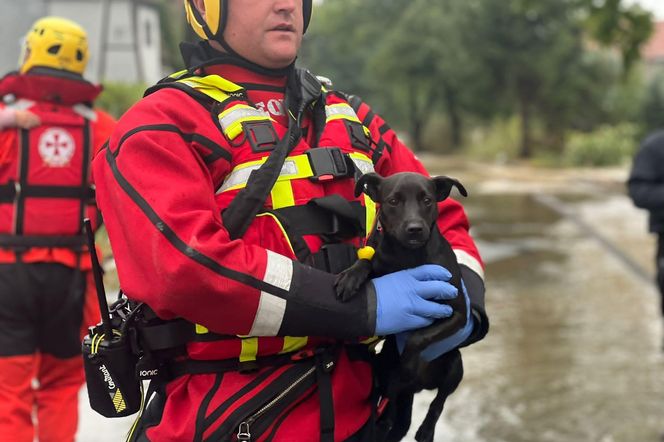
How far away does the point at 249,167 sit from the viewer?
7.00 feet

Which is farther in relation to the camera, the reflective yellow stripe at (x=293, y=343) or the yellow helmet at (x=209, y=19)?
the yellow helmet at (x=209, y=19)

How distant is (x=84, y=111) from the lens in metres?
4.16

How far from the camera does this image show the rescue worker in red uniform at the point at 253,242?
1956 millimetres

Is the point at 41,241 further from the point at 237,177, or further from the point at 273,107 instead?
the point at 237,177

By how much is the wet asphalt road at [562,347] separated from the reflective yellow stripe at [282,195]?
3.28 m

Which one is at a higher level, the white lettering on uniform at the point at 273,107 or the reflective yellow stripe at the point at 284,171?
the white lettering on uniform at the point at 273,107

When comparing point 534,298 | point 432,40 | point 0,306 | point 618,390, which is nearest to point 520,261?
point 534,298

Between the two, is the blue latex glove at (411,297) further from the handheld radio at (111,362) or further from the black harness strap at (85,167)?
the black harness strap at (85,167)

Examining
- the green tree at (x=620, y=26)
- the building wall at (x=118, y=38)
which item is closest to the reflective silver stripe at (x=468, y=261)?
the building wall at (x=118, y=38)

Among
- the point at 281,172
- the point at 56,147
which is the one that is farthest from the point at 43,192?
the point at 281,172

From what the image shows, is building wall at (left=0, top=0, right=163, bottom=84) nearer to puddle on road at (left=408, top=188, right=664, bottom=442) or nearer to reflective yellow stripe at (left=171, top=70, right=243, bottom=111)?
puddle on road at (left=408, top=188, right=664, bottom=442)

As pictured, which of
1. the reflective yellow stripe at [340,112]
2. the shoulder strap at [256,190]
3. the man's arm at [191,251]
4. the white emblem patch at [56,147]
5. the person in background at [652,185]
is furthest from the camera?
the person in background at [652,185]

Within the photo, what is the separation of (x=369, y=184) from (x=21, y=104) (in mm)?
2425

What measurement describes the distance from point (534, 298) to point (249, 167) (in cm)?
741
